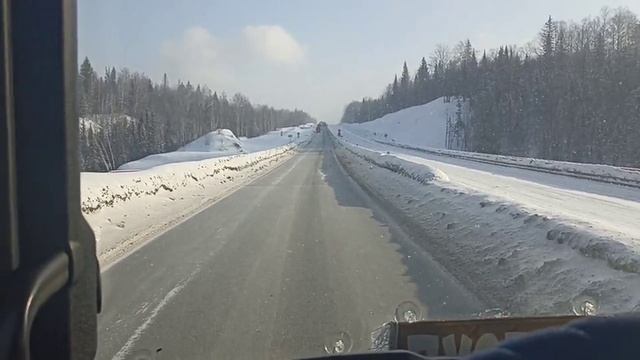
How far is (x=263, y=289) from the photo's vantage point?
848 cm

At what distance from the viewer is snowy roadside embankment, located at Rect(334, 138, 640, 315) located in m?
7.66

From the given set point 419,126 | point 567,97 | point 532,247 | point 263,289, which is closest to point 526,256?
point 532,247

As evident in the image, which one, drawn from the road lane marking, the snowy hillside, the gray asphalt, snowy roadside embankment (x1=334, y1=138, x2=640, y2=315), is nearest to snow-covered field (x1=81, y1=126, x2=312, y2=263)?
the gray asphalt

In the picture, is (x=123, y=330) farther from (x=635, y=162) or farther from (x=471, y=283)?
(x=635, y=162)

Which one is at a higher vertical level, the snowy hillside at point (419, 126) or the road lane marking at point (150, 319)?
the snowy hillside at point (419, 126)

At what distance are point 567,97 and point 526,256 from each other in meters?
68.3

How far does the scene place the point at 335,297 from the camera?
8031 mm

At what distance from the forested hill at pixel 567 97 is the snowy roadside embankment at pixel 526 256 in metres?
46.8

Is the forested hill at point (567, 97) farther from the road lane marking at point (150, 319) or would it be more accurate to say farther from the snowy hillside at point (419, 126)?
the road lane marking at point (150, 319)

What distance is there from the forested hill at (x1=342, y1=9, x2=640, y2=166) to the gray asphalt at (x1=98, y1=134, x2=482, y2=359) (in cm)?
4994

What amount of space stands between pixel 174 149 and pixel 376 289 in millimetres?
52748

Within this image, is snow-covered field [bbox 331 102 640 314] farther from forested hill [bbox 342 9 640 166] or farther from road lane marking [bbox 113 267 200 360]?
forested hill [bbox 342 9 640 166]

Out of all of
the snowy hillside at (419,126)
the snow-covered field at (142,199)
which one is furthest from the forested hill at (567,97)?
the snow-covered field at (142,199)

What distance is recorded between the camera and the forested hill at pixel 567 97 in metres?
62.9
